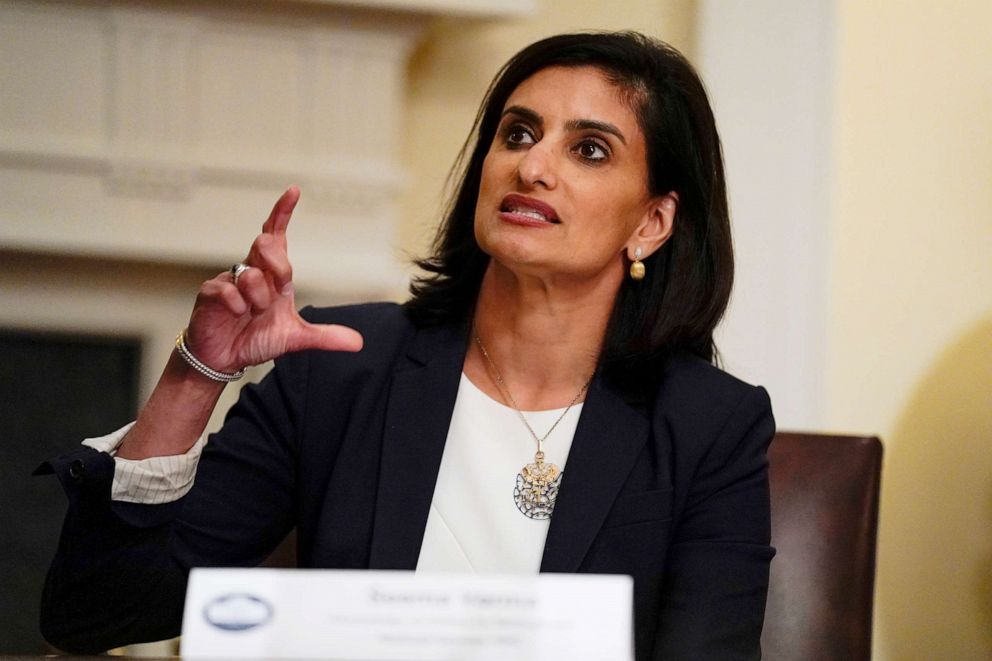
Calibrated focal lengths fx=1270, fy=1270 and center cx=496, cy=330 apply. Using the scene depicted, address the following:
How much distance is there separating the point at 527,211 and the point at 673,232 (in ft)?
0.94

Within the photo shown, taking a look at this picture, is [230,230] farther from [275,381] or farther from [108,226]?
[275,381]

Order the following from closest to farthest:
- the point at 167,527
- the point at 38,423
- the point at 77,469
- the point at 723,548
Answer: the point at 77,469 < the point at 167,527 < the point at 723,548 < the point at 38,423

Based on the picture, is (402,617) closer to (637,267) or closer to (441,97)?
(637,267)

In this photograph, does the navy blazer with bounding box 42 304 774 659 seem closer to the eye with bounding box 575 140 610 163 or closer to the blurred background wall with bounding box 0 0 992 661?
the eye with bounding box 575 140 610 163

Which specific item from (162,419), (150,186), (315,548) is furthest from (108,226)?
(162,419)

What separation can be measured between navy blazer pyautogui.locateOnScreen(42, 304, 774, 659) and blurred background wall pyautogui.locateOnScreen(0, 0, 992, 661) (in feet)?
3.10

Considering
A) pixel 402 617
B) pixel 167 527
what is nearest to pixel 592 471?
pixel 167 527

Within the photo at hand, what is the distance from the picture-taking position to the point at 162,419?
4.29ft

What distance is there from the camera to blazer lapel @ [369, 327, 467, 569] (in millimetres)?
1558

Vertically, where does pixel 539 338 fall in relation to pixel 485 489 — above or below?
above

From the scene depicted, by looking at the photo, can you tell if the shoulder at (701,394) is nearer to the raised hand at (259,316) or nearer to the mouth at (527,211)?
the mouth at (527,211)

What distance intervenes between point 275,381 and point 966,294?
168cm

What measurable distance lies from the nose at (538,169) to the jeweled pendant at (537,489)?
14.3 inches

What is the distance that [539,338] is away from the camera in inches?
68.7
